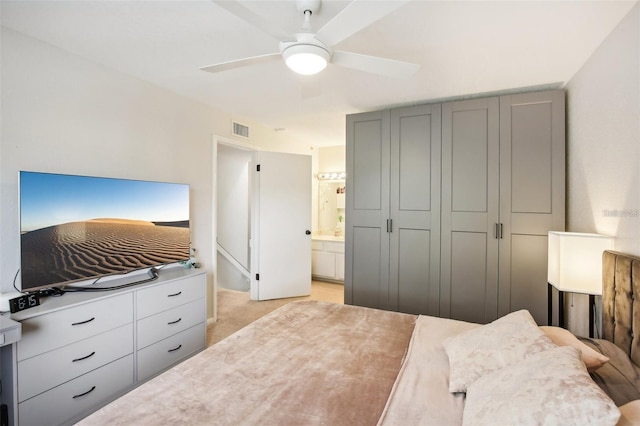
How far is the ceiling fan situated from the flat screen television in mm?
1277

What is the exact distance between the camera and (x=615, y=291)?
158 centimetres

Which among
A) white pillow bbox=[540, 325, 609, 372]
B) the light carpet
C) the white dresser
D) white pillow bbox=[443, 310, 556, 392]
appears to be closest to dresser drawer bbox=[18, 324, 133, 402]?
the white dresser

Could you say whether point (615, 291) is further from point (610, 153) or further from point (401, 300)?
point (401, 300)

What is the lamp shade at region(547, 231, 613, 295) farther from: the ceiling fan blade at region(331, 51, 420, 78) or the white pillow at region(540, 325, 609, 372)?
the ceiling fan blade at region(331, 51, 420, 78)

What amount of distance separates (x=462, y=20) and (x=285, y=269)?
11.6ft

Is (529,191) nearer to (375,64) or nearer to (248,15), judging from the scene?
A: (375,64)

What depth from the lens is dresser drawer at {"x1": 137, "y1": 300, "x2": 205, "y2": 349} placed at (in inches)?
85.6

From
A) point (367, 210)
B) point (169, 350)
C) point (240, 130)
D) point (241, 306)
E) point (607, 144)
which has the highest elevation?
point (240, 130)

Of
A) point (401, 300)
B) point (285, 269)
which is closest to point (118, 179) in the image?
point (285, 269)

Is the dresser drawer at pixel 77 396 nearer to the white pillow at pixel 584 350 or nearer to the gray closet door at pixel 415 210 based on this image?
the gray closet door at pixel 415 210

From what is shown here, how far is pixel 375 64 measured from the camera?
1585mm

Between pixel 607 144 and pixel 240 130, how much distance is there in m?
3.44

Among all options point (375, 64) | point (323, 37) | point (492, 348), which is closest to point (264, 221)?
point (375, 64)

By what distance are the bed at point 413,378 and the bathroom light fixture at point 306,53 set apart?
145cm
